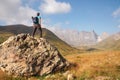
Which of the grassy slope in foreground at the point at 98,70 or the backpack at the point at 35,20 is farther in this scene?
the backpack at the point at 35,20

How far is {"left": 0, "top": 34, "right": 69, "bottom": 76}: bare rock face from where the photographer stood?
21.9 meters

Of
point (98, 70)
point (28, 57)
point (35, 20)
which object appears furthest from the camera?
point (35, 20)

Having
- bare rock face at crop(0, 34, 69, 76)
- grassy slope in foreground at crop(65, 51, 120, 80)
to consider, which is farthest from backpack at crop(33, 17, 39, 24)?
grassy slope in foreground at crop(65, 51, 120, 80)

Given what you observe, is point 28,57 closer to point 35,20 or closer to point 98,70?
point 35,20

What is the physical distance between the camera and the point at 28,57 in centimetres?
2250

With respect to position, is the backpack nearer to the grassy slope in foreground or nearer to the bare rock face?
the bare rock face

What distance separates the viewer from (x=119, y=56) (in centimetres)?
2972

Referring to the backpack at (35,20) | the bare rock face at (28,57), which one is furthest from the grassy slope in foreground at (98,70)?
the backpack at (35,20)

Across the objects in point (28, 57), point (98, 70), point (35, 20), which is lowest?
point (98, 70)

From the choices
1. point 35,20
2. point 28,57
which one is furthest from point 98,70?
point 35,20

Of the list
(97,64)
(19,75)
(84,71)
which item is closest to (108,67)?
(97,64)

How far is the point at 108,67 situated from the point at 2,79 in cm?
1121

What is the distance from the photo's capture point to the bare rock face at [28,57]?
2186 cm

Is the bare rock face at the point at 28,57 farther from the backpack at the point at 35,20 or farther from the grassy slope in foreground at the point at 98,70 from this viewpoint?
the grassy slope in foreground at the point at 98,70
